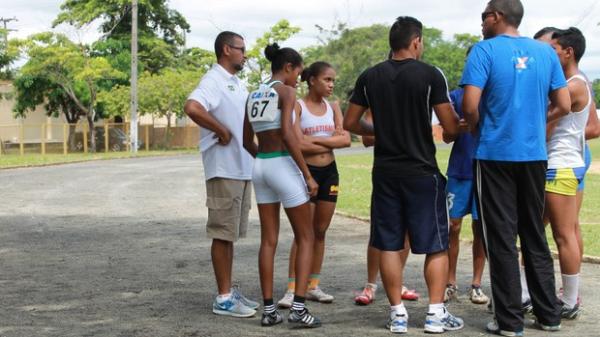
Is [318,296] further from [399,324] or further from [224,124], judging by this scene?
[224,124]

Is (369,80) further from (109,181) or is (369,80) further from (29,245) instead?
(109,181)

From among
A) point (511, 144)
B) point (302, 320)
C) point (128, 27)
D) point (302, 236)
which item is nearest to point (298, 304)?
point (302, 320)

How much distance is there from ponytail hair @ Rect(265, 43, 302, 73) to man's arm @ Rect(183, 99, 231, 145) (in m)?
0.57

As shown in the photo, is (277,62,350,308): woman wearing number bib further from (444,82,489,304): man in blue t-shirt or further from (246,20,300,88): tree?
(246,20,300,88): tree

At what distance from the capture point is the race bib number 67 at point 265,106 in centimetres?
634

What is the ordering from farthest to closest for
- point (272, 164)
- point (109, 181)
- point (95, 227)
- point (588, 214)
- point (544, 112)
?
point (109, 181)
point (588, 214)
point (95, 227)
point (272, 164)
point (544, 112)

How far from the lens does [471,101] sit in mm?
5941

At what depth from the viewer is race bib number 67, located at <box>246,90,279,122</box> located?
249 inches

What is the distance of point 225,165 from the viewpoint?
675cm

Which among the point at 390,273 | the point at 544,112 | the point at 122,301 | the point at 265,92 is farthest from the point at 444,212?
the point at 122,301

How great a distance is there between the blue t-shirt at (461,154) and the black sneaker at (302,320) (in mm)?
1640

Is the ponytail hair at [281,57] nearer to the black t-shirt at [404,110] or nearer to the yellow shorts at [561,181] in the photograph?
the black t-shirt at [404,110]

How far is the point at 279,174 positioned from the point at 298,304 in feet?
3.01

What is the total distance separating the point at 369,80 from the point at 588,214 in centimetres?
850
